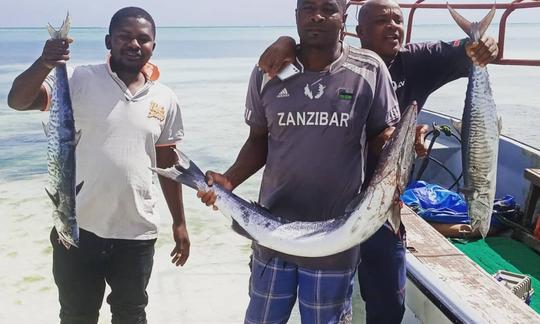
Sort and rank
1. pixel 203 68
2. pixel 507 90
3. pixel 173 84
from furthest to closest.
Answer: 1. pixel 203 68
2. pixel 173 84
3. pixel 507 90

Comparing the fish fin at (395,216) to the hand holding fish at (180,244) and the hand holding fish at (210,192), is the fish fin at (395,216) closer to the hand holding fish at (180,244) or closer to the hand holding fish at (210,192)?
the hand holding fish at (210,192)

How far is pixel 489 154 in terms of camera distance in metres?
2.59

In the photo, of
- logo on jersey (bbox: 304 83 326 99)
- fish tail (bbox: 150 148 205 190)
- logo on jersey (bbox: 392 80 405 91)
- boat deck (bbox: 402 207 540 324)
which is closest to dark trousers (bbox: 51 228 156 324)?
fish tail (bbox: 150 148 205 190)

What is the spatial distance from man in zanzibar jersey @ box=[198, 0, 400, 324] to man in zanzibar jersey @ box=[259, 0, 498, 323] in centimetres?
44

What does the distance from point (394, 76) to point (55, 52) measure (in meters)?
1.89

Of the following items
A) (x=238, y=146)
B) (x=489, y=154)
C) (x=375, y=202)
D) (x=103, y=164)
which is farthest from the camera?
(x=238, y=146)

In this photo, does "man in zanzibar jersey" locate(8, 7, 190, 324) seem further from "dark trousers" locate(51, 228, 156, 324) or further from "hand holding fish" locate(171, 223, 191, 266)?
"hand holding fish" locate(171, 223, 191, 266)

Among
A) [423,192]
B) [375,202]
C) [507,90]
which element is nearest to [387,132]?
[375,202]

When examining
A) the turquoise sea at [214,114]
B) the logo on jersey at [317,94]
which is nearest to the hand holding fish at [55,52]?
the logo on jersey at [317,94]

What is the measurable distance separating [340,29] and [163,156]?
1.35 metres

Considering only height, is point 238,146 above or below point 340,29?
below

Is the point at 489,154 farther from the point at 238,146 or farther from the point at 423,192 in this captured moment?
the point at 238,146

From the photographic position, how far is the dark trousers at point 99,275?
10.1 ft

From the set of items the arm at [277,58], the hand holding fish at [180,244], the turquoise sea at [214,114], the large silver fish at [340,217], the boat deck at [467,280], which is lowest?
the turquoise sea at [214,114]
